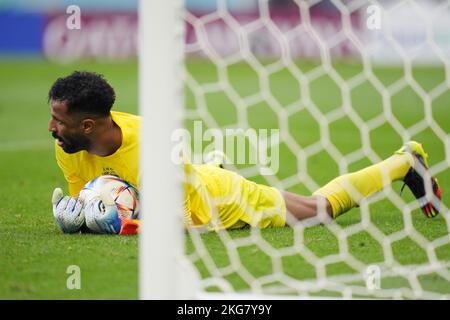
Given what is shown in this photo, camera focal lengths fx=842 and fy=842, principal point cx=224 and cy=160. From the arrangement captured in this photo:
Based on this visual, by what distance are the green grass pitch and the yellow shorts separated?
0.29 feet

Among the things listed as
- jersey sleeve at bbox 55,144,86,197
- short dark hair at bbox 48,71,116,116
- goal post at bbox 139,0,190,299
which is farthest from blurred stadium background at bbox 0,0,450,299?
short dark hair at bbox 48,71,116,116

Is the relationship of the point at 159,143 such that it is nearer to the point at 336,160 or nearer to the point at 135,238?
the point at 135,238

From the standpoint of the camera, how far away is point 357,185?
427 centimetres

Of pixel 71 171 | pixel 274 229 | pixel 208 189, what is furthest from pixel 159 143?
pixel 71 171

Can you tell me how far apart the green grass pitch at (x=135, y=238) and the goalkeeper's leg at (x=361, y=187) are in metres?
0.11

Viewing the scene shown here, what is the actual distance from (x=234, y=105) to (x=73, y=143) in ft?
23.7

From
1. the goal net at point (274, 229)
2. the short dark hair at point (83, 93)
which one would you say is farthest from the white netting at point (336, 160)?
the short dark hair at point (83, 93)

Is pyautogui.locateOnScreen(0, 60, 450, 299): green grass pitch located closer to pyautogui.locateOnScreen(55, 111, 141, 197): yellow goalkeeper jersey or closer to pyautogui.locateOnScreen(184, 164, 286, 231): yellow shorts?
pyautogui.locateOnScreen(184, 164, 286, 231): yellow shorts

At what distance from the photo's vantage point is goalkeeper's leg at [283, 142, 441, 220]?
4184 mm

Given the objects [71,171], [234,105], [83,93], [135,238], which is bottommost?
[135,238]

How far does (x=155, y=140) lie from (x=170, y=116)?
0.09m
